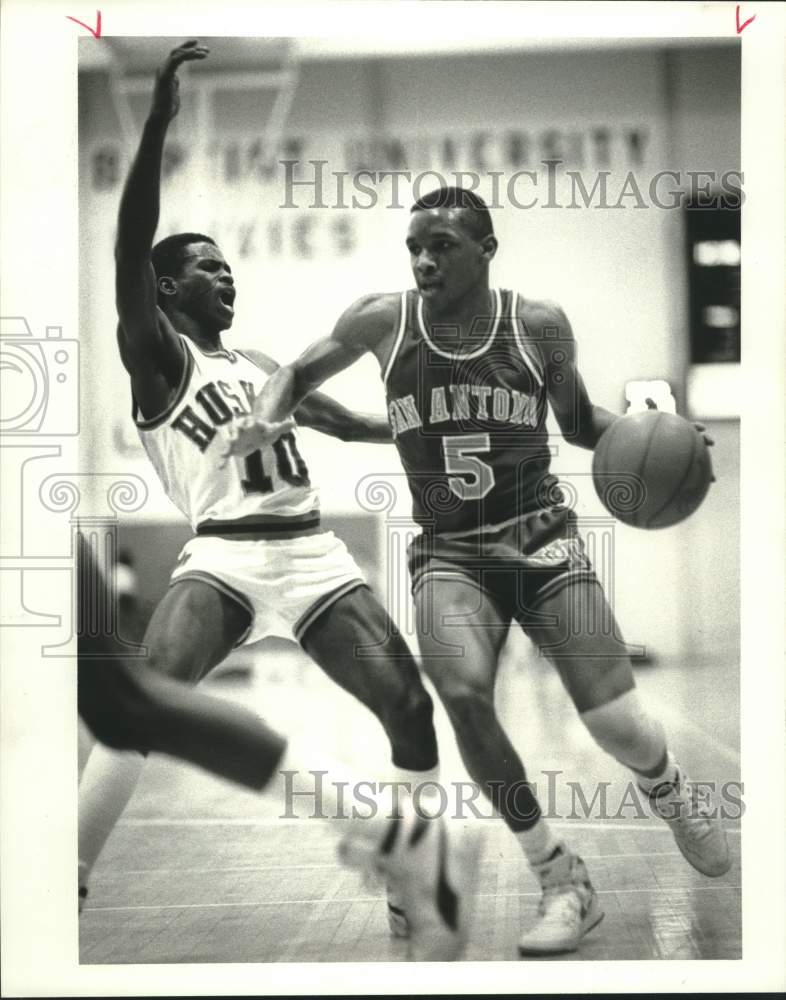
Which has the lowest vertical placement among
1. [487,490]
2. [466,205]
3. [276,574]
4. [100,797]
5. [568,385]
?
[100,797]

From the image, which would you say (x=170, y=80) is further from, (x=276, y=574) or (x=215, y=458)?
(x=276, y=574)

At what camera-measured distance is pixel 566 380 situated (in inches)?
147

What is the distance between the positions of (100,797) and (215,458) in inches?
45.0

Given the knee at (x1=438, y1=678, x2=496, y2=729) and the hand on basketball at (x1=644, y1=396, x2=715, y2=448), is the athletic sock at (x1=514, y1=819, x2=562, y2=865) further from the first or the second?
the hand on basketball at (x1=644, y1=396, x2=715, y2=448)

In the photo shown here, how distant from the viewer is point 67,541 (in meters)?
3.82

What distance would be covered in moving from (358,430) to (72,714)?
1.29m

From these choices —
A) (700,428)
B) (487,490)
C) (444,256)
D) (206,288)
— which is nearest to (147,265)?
(206,288)

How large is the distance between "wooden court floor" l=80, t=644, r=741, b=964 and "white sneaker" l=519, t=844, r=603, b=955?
0.11 feet

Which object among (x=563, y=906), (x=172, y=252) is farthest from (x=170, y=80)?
(x=563, y=906)

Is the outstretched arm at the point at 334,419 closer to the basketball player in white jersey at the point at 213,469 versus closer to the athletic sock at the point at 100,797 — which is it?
the basketball player in white jersey at the point at 213,469

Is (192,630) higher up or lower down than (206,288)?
lower down

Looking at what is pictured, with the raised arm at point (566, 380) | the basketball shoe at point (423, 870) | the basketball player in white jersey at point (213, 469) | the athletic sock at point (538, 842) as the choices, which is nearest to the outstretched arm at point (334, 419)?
the basketball player in white jersey at point (213, 469)

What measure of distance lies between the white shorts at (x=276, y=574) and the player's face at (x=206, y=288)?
2.28 feet

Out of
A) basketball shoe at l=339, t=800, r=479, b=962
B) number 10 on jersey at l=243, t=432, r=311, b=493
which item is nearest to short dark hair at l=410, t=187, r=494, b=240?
number 10 on jersey at l=243, t=432, r=311, b=493
